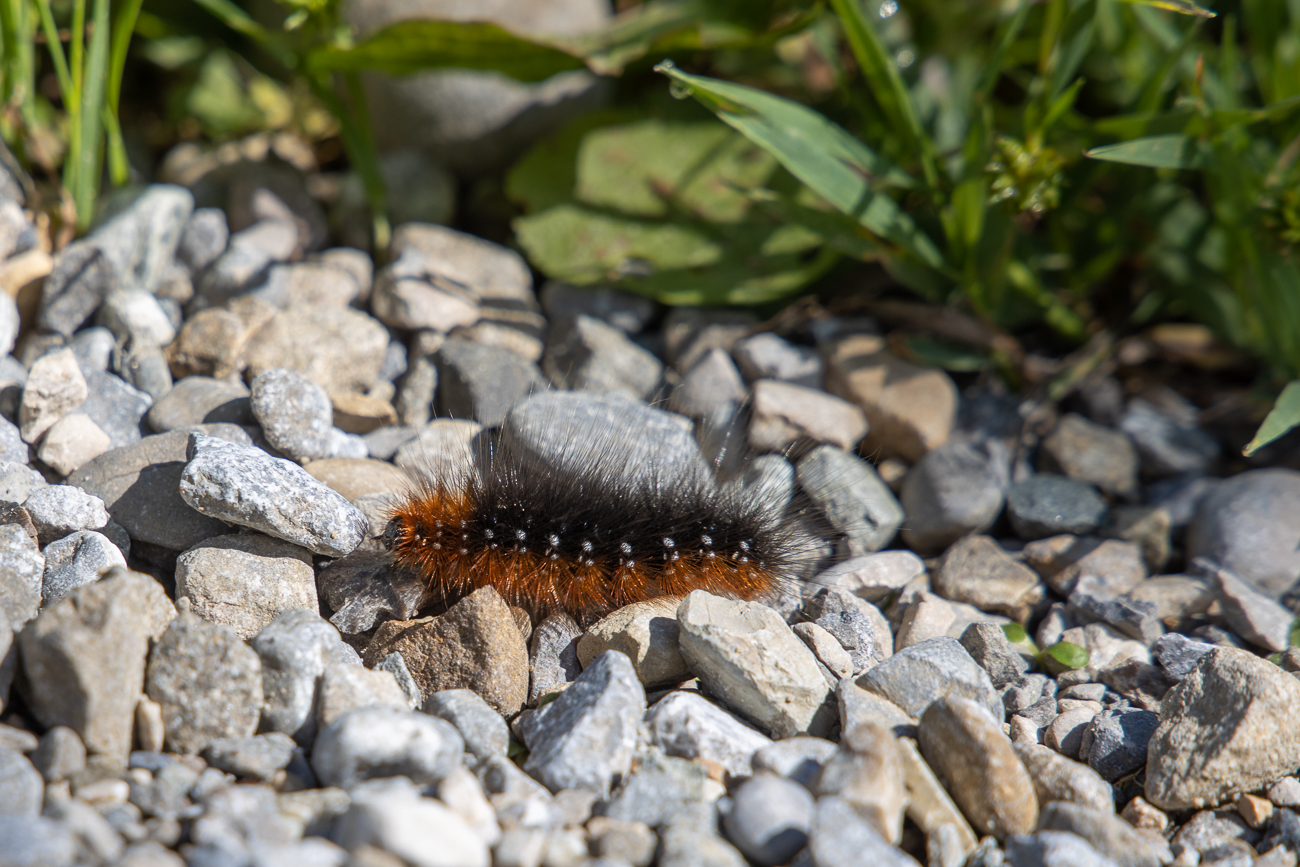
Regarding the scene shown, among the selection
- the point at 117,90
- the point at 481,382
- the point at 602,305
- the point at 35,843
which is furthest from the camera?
the point at 602,305

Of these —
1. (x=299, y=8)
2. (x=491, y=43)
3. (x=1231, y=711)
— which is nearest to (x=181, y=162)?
(x=299, y=8)

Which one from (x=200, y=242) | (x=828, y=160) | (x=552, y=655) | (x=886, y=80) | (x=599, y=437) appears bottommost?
(x=552, y=655)

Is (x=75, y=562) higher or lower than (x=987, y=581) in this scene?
higher

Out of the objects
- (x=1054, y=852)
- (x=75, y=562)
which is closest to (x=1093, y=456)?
(x=1054, y=852)

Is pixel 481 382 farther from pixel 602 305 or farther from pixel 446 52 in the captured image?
pixel 446 52

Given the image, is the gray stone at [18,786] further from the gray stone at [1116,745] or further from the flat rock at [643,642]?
the gray stone at [1116,745]

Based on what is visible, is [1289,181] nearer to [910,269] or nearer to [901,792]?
[910,269]

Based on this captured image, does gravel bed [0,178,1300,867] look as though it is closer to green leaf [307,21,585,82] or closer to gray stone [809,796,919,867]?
gray stone [809,796,919,867]

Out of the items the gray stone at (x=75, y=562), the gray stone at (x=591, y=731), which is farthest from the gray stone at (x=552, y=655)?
the gray stone at (x=75, y=562)
